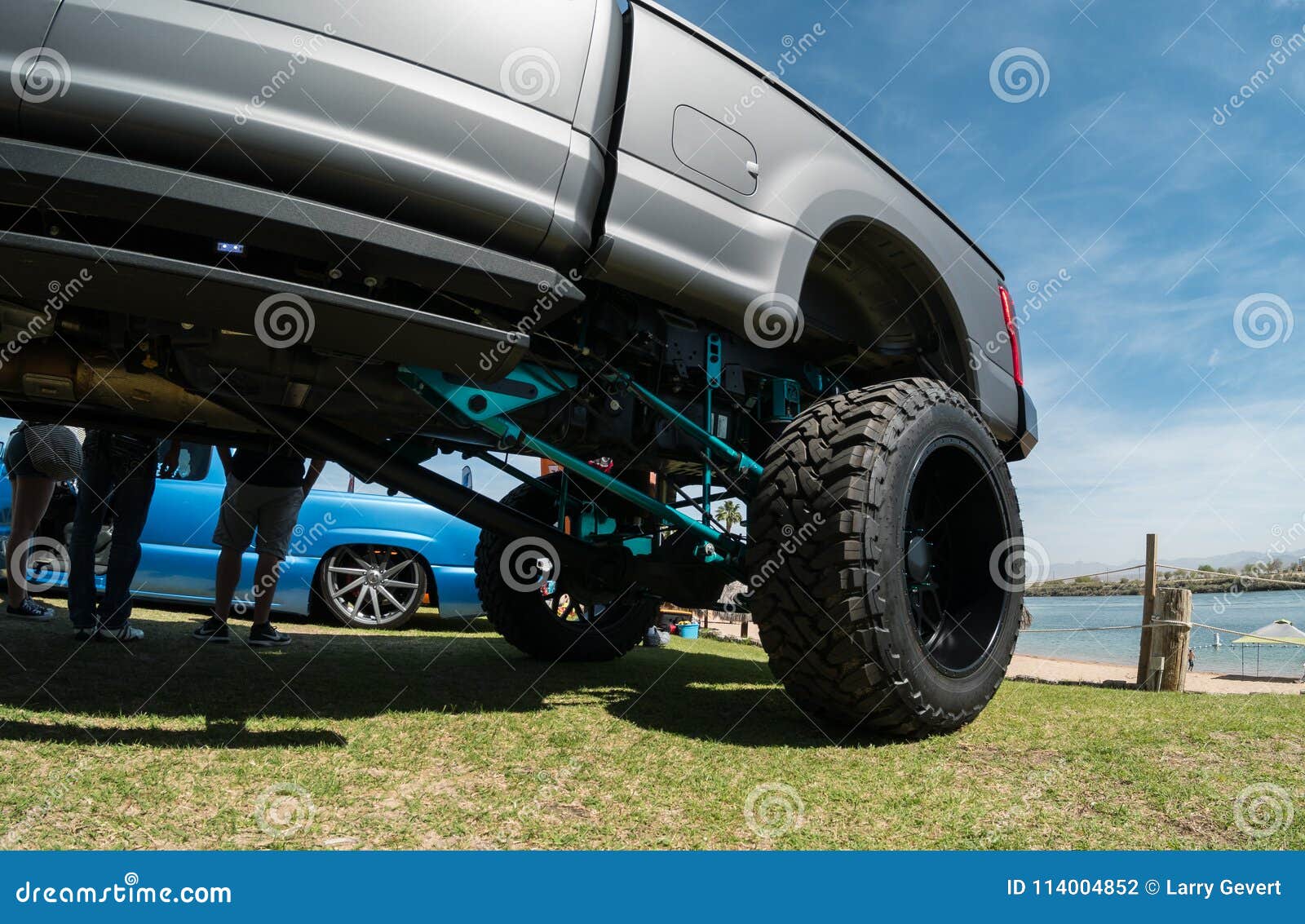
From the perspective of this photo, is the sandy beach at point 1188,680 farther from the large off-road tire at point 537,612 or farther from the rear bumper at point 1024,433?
the large off-road tire at point 537,612

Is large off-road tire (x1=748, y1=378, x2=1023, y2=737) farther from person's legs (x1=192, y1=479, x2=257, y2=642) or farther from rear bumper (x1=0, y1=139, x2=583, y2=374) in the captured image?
person's legs (x1=192, y1=479, x2=257, y2=642)

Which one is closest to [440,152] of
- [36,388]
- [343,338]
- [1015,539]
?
[343,338]

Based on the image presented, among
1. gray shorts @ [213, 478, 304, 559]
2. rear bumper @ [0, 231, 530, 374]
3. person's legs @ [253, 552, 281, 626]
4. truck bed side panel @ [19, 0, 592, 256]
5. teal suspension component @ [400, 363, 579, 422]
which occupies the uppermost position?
truck bed side panel @ [19, 0, 592, 256]

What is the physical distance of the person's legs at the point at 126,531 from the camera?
3.79 meters

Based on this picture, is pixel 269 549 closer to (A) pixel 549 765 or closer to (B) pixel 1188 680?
(A) pixel 549 765

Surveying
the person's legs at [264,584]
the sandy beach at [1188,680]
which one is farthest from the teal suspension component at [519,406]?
the sandy beach at [1188,680]

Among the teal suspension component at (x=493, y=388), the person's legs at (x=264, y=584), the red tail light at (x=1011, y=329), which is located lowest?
the person's legs at (x=264, y=584)

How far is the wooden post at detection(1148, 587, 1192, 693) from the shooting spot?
5762 mm

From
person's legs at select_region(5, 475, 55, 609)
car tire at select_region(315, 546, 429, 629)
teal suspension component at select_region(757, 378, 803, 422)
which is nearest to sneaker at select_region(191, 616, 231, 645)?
person's legs at select_region(5, 475, 55, 609)

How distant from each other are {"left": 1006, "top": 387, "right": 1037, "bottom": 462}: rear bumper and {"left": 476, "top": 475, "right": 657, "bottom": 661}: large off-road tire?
6.42 ft

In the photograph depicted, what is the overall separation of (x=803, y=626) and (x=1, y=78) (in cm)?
229

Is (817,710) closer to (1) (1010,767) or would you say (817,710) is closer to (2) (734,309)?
(1) (1010,767)

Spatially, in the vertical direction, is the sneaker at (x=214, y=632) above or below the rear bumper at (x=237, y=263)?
below

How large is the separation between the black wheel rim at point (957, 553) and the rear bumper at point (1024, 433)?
0.95 m
